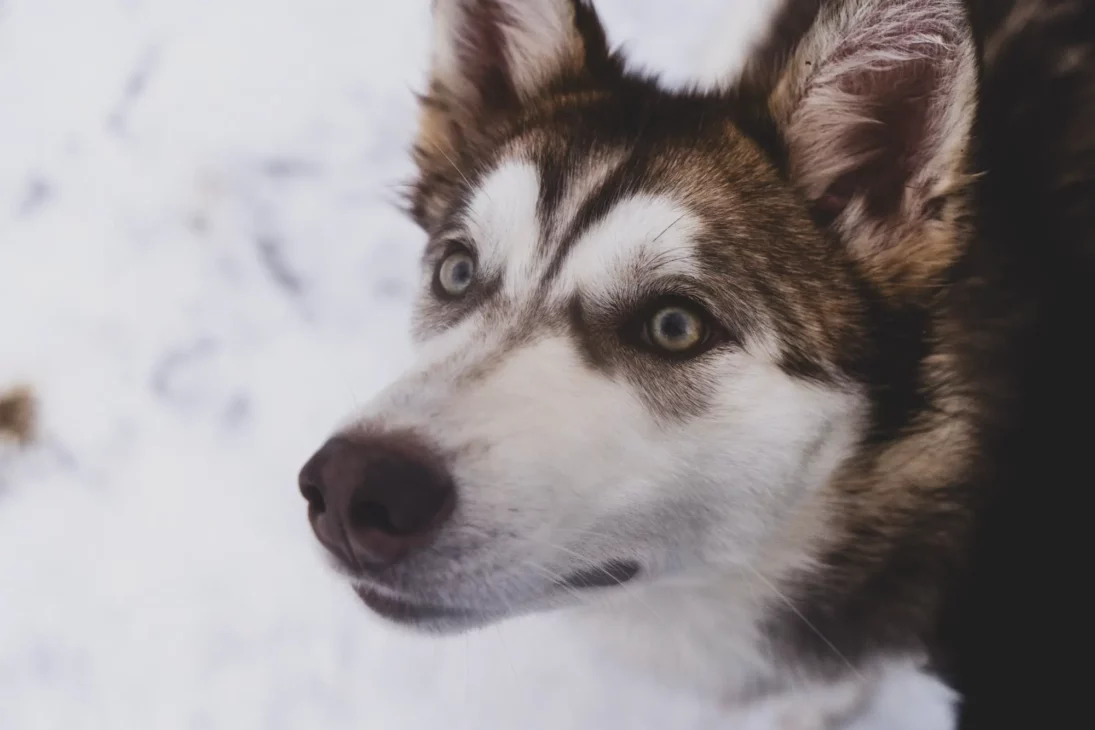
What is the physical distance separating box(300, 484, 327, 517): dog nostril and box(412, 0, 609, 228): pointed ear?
858mm

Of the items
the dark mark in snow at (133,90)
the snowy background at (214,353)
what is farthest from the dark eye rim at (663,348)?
the dark mark in snow at (133,90)

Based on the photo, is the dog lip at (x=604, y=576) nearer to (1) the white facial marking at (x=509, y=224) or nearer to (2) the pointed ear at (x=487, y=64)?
(1) the white facial marking at (x=509, y=224)

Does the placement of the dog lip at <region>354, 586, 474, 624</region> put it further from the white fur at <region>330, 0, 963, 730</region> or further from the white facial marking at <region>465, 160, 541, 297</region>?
the white facial marking at <region>465, 160, 541, 297</region>

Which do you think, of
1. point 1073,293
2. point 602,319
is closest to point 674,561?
point 602,319

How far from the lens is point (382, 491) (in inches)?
48.6

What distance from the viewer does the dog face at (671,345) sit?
1.29m

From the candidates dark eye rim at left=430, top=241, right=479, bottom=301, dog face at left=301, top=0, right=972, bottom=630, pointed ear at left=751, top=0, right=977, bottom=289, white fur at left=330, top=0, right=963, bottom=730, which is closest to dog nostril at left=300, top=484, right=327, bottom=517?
dog face at left=301, top=0, right=972, bottom=630

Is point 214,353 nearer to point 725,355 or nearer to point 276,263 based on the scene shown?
point 276,263

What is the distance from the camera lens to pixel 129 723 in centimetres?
235

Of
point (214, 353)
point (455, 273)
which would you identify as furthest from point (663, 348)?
point (214, 353)

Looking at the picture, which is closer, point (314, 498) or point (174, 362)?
point (314, 498)

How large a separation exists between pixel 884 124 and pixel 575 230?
0.55 m

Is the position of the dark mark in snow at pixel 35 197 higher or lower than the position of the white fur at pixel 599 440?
lower

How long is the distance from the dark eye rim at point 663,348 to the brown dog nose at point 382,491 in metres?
0.44
